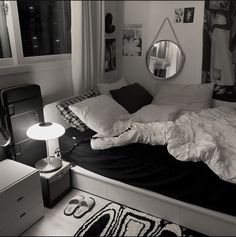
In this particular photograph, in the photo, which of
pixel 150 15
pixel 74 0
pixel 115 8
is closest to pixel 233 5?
pixel 150 15

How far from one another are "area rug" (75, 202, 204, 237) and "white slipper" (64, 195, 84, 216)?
0.60ft

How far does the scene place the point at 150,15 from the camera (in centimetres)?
290

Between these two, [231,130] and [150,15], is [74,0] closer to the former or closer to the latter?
[150,15]

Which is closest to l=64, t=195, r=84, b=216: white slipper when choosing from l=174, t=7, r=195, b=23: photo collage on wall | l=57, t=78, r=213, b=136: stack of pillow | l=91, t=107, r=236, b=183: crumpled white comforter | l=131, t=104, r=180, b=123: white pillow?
l=91, t=107, r=236, b=183: crumpled white comforter

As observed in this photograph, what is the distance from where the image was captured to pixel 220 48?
2.58m

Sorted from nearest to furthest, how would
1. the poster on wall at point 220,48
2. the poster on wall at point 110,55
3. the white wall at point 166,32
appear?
the poster on wall at point 220,48 → the white wall at point 166,32 → the poster on wall at point 110,55

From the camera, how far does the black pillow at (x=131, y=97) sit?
2562 mm

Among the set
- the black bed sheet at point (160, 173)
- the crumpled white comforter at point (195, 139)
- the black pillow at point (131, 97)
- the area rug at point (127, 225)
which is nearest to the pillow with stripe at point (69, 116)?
the black bed sheet at point (160, 173)

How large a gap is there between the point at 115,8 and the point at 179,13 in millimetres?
861

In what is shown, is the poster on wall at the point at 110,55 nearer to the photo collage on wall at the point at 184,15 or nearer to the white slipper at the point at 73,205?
the photo collage on wall at the point at 184,15

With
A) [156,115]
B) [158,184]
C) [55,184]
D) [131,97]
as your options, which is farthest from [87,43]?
[158,184]

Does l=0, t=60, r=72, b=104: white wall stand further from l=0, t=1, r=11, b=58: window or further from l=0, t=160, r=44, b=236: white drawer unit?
l=0, t=160, r=44, b=236: white drawer unit

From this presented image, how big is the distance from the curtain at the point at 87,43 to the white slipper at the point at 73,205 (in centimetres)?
110

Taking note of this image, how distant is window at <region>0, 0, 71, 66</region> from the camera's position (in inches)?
73.5
